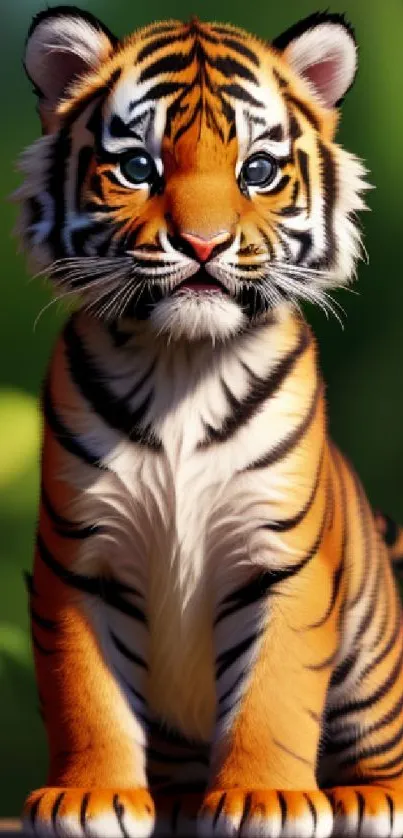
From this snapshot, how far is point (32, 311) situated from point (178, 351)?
66 cm

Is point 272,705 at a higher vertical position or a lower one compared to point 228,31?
lower

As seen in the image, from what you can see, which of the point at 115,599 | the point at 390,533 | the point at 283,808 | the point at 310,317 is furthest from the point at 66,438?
the point at 310,317

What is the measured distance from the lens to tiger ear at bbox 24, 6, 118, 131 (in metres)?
1.23

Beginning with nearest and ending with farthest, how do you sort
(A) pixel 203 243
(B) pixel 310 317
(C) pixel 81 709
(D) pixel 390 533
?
(A) pixel 203 243
(C) pixel 81 709
(D) pixel 390 533
(B) pixel 310 317

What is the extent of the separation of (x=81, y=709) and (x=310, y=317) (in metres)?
0.79

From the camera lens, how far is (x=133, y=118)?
1.19 m

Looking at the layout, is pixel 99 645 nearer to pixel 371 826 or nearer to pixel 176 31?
pixel 371 826

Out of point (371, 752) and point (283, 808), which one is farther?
point (371, 752)

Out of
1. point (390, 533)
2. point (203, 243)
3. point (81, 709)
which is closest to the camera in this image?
point (203, 243)

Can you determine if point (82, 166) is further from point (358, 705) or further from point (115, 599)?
point (358, 705)

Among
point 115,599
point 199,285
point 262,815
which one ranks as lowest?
point 262,815

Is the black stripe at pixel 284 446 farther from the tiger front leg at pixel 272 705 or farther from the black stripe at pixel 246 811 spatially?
the black stripe at pixel 246 811

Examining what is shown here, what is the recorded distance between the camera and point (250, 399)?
4.09ft

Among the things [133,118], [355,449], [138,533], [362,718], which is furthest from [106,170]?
[355,449]
